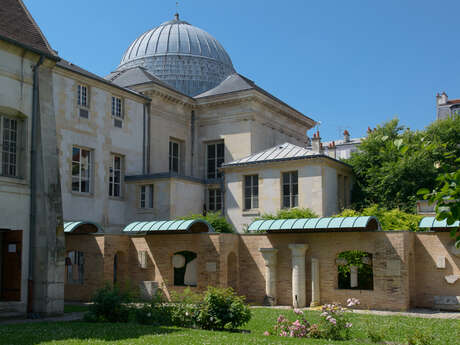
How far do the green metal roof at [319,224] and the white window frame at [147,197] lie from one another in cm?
1178

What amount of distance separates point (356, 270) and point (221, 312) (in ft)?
30.2

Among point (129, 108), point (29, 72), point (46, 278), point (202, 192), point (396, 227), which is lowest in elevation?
point (46, 278)

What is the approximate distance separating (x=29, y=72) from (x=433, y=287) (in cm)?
1579

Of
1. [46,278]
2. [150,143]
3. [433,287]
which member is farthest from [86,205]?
[433,287]

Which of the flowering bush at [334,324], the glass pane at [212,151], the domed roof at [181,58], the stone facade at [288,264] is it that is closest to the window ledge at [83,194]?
the stone facade at [288,264]

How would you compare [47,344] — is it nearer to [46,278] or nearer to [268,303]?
[46,278]

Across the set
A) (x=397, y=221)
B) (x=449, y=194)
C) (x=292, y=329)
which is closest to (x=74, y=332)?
(x=292, y=329)

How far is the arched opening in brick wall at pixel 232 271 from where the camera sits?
→ 2220 centimetres

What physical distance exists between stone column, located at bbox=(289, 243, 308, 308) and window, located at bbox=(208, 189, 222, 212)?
13972 mm

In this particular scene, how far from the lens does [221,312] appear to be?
532 inches

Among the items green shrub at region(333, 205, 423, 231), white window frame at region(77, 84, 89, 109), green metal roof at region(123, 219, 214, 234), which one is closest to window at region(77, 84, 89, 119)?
white window frame at region(77, 84, 89, 109)

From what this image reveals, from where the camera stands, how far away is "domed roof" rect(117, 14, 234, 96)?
42.1m

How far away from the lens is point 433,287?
762 inches

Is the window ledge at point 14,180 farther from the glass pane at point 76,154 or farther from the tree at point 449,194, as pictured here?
the tree at point 449,194
